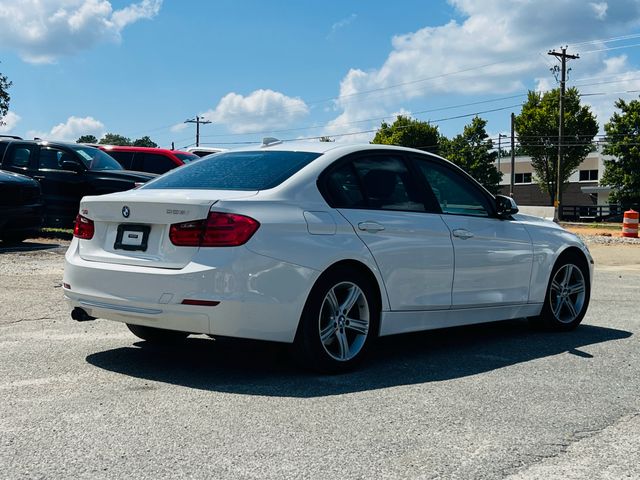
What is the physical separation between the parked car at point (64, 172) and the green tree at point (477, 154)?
61527 millimetres

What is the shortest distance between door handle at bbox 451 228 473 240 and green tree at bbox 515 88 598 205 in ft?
199

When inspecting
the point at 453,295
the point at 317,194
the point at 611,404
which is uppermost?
the point at 317,194

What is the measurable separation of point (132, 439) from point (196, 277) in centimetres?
126

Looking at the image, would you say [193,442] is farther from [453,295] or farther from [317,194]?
[453,295]

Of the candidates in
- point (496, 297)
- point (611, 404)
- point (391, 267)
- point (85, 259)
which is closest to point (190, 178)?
point (85, 259)

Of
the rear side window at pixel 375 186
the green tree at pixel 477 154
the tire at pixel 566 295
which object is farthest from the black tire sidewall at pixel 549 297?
the green tree at pixel 477 154

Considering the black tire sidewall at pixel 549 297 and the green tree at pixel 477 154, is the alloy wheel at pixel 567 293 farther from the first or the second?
the green tree at pixel 477 154

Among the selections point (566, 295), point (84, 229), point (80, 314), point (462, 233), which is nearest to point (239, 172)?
point (84, 229)

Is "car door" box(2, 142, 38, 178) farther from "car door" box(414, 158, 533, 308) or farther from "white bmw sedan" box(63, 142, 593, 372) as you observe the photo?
"car door" box(414, 158, 533, 308)

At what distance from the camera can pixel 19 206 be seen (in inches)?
550

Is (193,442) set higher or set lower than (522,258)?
lower

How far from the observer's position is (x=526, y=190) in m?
84.9

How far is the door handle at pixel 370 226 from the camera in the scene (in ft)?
18.3

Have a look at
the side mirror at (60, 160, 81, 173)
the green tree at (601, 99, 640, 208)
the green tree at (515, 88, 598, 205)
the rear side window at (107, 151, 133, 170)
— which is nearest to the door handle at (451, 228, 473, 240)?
the side mirror at (60, 160, 81, 173)
